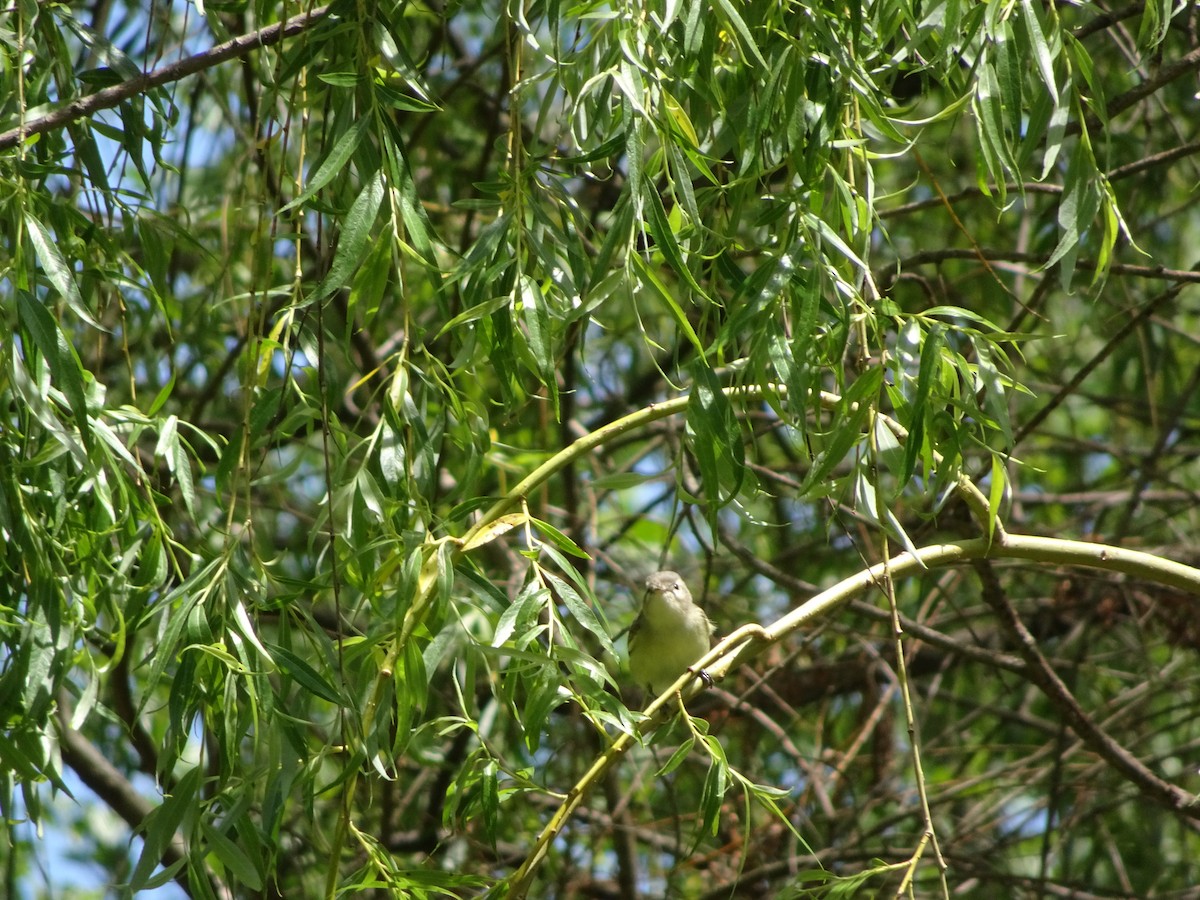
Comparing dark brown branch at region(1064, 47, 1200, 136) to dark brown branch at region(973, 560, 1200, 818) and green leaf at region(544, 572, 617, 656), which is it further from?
green leaf at region(544, 572, 617, 656)

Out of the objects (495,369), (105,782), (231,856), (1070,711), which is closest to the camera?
(231,856)

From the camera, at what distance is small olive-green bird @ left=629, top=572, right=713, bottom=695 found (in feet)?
12.7

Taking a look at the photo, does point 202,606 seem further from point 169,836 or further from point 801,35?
point 801,35

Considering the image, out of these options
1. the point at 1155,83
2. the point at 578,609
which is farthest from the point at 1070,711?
the point at 578,609

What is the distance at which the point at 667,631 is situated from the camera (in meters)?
3.96

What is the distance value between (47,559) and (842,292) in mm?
1325

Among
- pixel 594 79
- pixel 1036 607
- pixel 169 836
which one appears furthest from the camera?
pixel 1036 607

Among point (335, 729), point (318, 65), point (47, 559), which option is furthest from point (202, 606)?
point (318, 65)

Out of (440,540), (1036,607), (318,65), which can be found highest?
(318,65)

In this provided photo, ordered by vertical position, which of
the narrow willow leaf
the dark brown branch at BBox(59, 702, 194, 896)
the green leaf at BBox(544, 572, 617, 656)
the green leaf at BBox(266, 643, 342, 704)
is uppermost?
the narrow willow leaf

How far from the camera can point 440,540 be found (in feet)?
6.39

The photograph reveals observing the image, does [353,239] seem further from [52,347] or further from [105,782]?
[105,782]

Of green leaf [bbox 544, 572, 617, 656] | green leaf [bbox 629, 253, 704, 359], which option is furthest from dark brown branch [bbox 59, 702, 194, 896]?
green leaf [bbox 629, 253, 704, 359]

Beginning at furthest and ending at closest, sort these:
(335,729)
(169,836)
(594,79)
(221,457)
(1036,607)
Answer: (1036,607)
(221,457)
(335,729)
(169,836)
(594,79)
